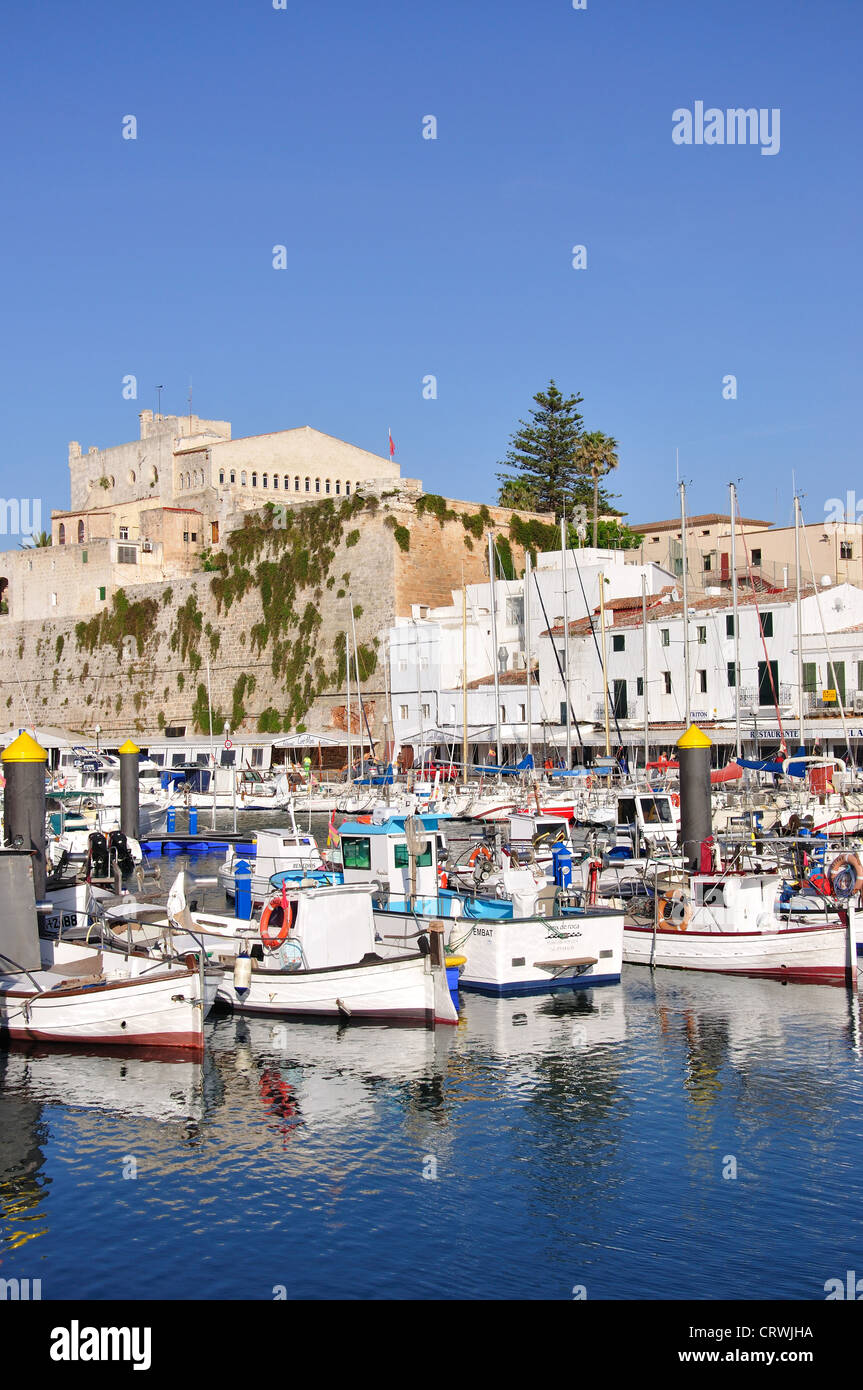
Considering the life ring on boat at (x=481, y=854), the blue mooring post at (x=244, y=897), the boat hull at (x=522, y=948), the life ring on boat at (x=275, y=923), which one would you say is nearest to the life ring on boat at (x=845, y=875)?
the boat hull at (x=522, y=948)

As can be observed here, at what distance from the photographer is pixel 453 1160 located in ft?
42.6

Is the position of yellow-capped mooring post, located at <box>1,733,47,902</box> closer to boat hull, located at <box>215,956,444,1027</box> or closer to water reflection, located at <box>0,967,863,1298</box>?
water reflection, located at <box>0,967,863,1298</box>

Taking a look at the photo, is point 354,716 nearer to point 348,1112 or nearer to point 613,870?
point 613,870

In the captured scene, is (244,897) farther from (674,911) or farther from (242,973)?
(674,911)

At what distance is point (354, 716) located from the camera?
6106cm

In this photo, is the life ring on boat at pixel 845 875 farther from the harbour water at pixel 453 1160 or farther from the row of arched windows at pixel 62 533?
the row of arched windows at pixel 62 533

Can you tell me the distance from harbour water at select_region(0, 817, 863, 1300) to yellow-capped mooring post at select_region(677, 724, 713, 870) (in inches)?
217

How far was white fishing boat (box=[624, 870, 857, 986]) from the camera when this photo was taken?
20.1 m

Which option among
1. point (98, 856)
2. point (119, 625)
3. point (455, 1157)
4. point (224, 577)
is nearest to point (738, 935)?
point (455, 1157)

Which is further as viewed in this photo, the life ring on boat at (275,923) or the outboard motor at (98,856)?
the outboard motor at (98,856)

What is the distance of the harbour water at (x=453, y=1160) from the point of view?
415 inches

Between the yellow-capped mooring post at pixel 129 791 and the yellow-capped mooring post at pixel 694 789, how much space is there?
1563cm

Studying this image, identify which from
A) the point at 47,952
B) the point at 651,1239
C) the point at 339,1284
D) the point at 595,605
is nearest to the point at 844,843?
the point at 47,952
